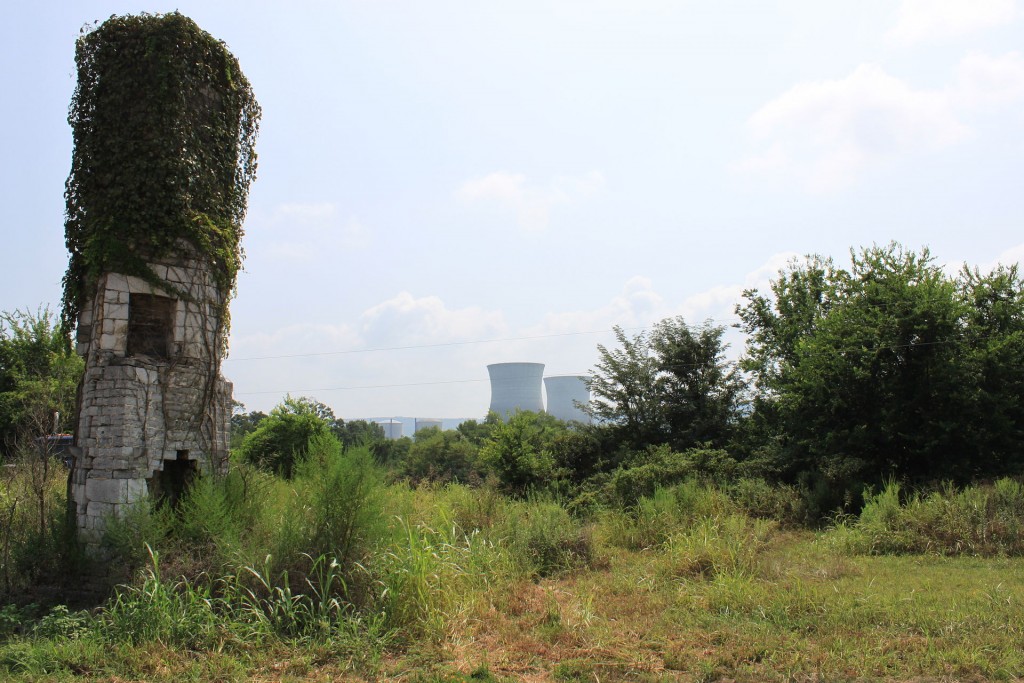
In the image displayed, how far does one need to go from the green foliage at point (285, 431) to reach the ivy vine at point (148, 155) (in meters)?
5.74

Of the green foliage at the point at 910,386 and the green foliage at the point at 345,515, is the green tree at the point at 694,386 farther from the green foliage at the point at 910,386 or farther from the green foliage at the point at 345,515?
the green foliage at the point at 345,515

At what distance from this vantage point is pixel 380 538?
22.2 feet

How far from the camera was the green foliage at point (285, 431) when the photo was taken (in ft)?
47.3

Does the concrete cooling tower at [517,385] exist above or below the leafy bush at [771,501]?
above

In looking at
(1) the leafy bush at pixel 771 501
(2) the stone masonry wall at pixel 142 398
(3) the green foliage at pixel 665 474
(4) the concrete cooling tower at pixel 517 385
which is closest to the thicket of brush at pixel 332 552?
(2) the stone masonry wall at pixel 142 398

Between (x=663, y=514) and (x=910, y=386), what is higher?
(x=910, y=386)

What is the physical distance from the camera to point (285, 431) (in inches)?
600

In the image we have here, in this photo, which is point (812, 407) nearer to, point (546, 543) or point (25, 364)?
point (546, 543)

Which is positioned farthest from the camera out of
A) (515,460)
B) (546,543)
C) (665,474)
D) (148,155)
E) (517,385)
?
(517,385)

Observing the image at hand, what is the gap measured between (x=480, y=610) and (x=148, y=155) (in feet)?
22.8

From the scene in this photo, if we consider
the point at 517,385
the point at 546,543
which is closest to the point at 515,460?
the point at 546,543

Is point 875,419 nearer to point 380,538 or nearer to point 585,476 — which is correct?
point 585,476

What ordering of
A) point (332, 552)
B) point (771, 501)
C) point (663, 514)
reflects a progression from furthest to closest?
point (771, 501)
point (663, 514)
point (332, 552)

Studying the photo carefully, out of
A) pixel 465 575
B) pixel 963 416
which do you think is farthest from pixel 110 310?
pixel 963 416
